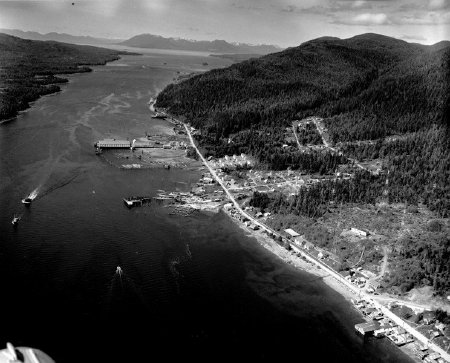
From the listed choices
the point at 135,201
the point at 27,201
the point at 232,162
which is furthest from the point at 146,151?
the point at 27,201

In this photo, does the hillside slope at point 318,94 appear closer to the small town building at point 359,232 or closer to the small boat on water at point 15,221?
the small town building at point 359,232

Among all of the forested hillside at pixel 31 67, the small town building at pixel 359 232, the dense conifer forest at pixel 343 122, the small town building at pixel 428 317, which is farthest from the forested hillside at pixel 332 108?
the forested hillside at pixel 31 67

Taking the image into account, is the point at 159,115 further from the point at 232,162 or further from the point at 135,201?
the point at 135,201

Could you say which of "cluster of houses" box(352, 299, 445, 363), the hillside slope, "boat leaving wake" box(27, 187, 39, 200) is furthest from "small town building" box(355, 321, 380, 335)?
the hillside slope

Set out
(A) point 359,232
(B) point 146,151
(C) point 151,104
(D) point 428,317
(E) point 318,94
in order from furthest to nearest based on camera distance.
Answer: (C) point 151,104
(E) point 318,94
(B) point 146,151
(A) point 359,232
(D) point 428,317

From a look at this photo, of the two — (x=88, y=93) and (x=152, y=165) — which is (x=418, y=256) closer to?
(x=152, y=165)
